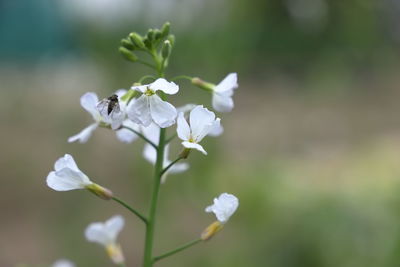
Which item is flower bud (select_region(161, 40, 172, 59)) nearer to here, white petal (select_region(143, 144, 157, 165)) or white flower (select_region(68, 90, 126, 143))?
white flower (select_region(68, 90, 126, 143))

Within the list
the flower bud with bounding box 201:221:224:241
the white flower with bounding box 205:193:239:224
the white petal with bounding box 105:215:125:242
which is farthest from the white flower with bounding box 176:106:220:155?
the white petal with bounding box 105:215:125:242

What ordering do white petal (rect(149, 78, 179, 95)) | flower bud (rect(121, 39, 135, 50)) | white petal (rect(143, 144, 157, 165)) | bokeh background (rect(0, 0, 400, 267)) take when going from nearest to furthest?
1. white petal (rect(149, 78, 179, 95))
2. flower bud (rect(121, 39, 135, 50))
3. white petal (rect(143, 144, 157, 165))
4. bokeh background (rect(0, 0, 400, 267))

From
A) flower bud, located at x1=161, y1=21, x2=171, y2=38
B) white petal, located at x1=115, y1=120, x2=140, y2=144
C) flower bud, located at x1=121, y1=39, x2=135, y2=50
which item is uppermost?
flower bud, located at x1=161, y1=21, x2=171, y2=38

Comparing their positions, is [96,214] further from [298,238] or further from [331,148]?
[331,148]

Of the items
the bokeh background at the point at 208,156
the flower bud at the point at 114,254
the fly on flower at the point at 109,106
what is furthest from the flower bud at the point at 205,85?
the bokeh background at the point at 208,156

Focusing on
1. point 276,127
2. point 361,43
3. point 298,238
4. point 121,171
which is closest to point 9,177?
point 121,171

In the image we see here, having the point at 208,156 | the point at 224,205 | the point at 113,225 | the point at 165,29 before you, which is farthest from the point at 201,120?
the point at 208,156

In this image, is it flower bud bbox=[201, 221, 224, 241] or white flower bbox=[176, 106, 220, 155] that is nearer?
white flower bbox=[176, 106, 220, 155]
